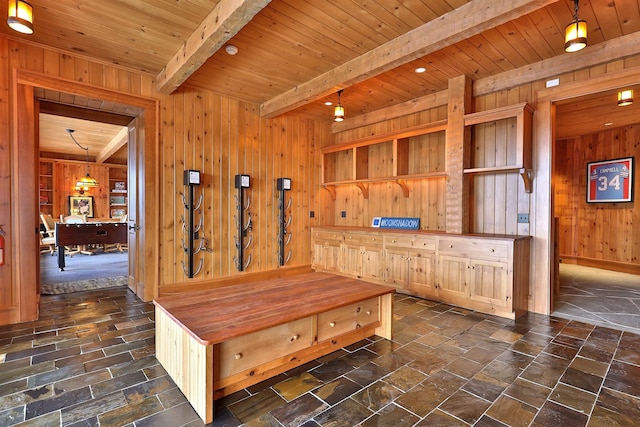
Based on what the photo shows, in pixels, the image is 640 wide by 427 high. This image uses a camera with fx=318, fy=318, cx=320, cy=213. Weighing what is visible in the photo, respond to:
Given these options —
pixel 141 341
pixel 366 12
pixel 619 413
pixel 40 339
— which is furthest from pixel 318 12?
pixel 40 339

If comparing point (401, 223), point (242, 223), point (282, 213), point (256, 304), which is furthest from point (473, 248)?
point (242, 223)

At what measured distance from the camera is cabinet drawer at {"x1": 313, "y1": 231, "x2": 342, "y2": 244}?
536 cm

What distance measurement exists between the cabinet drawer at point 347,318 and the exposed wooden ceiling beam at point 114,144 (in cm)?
A: 551

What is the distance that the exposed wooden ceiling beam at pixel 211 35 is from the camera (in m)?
2.37

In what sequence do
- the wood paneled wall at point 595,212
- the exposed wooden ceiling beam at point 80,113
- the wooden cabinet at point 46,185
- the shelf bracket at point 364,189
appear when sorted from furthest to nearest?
the wooden cabinet at point 46,185 → the wood paneled wall at point 595,212 → the shelf bracket at point 364,189 → the exposed wooden ceiling beam at point 80,113

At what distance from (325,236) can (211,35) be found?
3.60 m

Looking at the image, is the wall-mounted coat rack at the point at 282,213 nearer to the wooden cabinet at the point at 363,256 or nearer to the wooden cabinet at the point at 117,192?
the wooden cabinet at the point at 363,256

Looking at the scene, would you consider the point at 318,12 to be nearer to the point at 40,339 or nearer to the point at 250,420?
the point at 250,420

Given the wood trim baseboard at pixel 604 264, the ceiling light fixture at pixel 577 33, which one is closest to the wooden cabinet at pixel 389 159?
the ceiling light fixture at pixel 577 33

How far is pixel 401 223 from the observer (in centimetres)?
510

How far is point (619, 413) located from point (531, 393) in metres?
0.44

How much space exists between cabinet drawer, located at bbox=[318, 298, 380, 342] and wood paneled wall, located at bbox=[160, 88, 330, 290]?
268cm

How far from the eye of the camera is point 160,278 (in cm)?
419

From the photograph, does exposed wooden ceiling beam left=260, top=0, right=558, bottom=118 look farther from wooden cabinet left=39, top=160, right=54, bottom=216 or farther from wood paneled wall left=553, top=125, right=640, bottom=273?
wooden cabinet left=39, top=160, right=54, bottom=216
